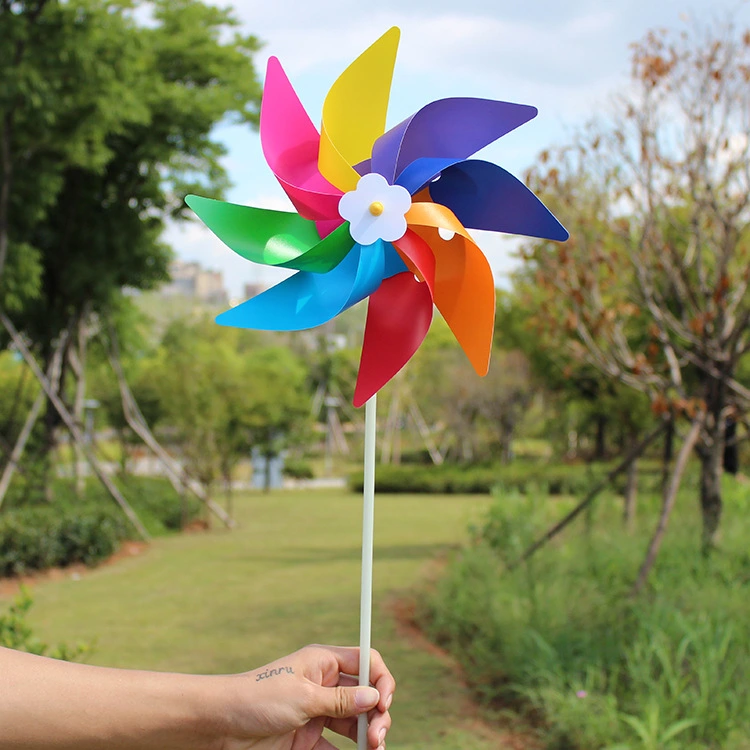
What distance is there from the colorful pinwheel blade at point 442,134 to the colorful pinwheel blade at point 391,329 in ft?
0.86

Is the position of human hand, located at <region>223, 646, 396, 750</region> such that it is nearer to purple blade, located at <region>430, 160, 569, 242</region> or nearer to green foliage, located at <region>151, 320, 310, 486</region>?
purple blade, located at <region>430, 160, 569, 242</region>

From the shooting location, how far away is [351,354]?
40312mm

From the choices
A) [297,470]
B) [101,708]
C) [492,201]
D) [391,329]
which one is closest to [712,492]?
[492,201]

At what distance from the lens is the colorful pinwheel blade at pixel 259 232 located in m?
2.26

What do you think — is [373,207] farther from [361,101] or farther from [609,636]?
[609,636]

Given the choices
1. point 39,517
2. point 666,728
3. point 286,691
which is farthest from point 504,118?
point 39,517

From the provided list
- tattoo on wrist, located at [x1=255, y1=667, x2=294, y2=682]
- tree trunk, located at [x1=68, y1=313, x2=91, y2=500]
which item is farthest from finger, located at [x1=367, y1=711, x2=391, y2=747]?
tree trunk, located at [x1=68, y1=313, x2=91, y2=500]

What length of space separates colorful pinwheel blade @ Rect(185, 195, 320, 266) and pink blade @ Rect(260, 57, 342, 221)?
77 millimetres

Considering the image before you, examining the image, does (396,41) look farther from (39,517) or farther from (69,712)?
(39,517)

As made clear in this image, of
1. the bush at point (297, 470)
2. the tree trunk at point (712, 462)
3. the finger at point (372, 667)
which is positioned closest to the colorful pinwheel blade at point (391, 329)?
the finger at point (372, 667)

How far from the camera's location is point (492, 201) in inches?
90.5

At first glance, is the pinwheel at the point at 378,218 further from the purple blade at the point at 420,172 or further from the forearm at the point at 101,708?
the forearm at the point at 101,708

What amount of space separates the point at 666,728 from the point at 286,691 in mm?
2878

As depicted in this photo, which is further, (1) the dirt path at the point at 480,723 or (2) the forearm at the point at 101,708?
(1) the dirt path at the point at 480,723
